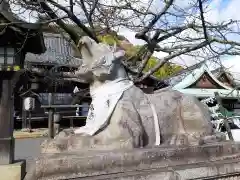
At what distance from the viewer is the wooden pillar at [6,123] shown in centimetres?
649

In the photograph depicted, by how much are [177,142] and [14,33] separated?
535cm

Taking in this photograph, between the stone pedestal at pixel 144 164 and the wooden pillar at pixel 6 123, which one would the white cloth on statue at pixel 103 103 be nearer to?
the stone pedestal at pixel 144 164

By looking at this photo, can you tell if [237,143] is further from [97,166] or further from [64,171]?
[64,171]

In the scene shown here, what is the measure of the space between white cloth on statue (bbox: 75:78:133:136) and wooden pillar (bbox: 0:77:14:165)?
3966 millimetres

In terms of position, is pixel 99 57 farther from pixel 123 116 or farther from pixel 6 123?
pixel 6 123

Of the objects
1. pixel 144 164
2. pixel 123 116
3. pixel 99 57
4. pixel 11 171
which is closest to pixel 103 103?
pixel 123 116

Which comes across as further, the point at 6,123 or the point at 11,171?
the point at 6,123

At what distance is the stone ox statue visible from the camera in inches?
113

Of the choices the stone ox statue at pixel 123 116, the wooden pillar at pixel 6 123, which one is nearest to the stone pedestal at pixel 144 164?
the stone ox statue at pixel 123 116

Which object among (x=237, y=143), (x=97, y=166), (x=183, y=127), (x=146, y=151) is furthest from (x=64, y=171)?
(x=237, y=143)

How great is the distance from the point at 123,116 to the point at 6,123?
457cm

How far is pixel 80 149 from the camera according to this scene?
2.81m

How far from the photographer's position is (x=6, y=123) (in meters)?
6.74

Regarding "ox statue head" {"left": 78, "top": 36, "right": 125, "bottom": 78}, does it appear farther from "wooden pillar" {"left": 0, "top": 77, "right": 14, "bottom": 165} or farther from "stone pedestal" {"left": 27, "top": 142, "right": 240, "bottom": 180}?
"wooden pillar" {"left": 0, "top": 77, "right": 14, "bottom": 165}
